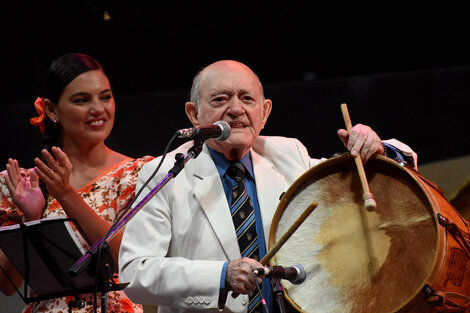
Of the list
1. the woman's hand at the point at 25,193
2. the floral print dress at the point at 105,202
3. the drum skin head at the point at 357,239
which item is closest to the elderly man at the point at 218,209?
the drum skin head at the point at 357,239

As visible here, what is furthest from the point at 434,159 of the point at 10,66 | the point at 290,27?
the point at 10,66

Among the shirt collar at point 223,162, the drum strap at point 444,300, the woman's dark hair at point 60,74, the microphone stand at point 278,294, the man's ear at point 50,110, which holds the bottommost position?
the drum strap at point 444,300

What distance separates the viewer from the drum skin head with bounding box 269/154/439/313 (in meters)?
2.14

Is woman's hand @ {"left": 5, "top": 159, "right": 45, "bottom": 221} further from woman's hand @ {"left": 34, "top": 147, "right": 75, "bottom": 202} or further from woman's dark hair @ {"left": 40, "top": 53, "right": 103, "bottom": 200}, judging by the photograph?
woman's hand @ {"left": 34, "top": 147, "right": 75, "bottom": 202}

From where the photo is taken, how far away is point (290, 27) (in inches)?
167

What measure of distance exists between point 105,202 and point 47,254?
49 cm

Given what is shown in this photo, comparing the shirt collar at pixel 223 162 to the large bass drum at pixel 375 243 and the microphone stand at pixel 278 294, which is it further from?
the microphone stand at pixel 278 294

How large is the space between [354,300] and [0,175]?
2.00m

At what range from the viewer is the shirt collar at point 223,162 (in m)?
2.70

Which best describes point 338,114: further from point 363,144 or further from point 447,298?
point 447,298

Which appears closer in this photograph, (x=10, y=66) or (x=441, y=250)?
(x=441, y=250)

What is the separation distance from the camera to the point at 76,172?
11.0 feet

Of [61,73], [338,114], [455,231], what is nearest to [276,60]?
[338,114]

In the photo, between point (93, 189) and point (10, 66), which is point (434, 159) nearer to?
point (93, 189)
